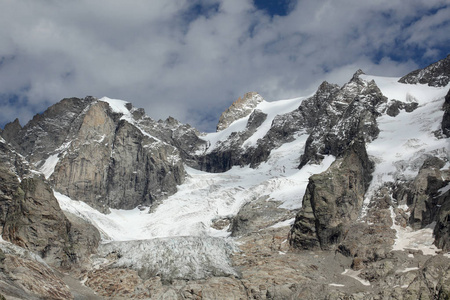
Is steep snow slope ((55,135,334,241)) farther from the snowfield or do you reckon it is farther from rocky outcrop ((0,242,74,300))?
rocky outcrop ((0,242,74,300))

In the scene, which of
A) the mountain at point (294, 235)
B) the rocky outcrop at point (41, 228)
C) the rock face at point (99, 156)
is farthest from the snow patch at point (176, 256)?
the rock face at point (99, 156)

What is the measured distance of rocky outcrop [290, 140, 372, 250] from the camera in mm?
85875

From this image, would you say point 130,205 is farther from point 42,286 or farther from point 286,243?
point 42,286

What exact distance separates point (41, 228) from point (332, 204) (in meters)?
51.5

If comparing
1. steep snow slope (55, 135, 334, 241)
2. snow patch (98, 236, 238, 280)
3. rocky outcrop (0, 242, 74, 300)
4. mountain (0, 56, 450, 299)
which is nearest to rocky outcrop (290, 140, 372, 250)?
mountain (0, 56, 450, 299)

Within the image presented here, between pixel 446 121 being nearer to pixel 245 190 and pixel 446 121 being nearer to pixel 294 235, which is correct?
pixel 294 235

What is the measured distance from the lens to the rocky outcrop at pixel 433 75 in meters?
161

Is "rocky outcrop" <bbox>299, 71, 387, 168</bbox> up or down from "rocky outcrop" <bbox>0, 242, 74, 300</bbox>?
up

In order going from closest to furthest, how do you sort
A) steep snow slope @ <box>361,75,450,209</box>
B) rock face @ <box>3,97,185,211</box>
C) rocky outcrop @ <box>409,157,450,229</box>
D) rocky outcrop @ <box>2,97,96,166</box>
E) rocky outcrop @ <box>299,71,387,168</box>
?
rocky outcrop @ <box>409,157,450,229</box>, steep snow slope @ <box>361,75,450,209</box>, rocky outcrop @ <box>299,71,387,168</box>, rock face @ <box>3,97,185,211</box>, rocky outcrop @ <box>2,97,96,166</box>

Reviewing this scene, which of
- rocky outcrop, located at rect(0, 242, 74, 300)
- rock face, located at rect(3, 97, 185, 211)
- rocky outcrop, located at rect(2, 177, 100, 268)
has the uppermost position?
rock face, located at rect(3, 97, 185, 211)

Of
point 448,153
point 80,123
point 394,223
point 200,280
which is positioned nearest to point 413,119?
point 448,153

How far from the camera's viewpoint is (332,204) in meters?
89.4

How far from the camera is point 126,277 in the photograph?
3076 inches

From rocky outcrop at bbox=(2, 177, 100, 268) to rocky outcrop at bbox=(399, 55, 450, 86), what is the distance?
12468 centimetres
